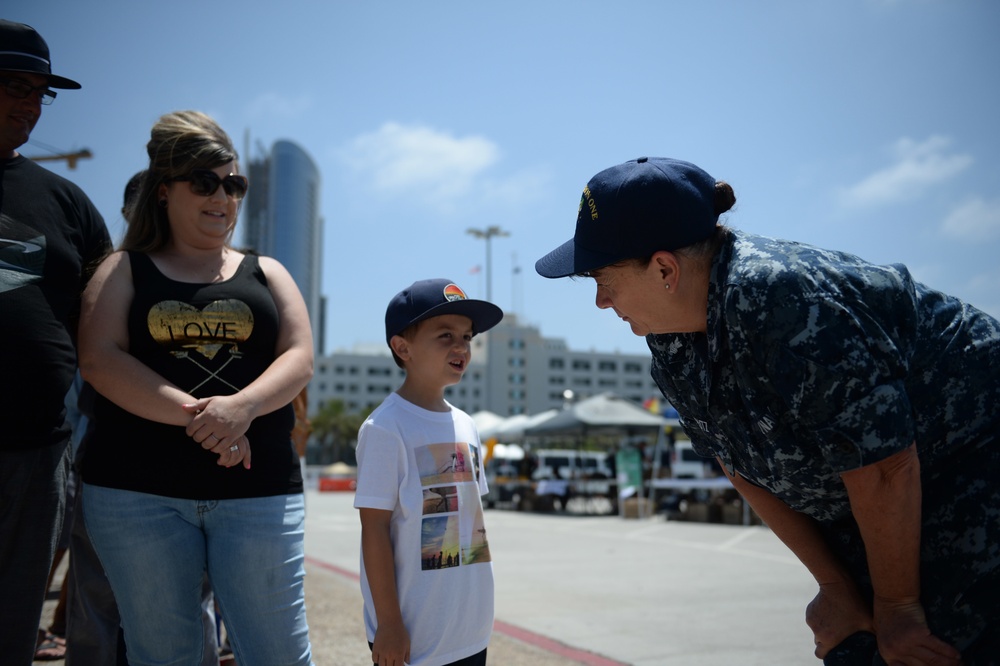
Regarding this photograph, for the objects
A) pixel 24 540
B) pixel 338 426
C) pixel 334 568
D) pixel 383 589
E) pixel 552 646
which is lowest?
pixel 334 568

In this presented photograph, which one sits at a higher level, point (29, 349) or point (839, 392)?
point (29, 349)

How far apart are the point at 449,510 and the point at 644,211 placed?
1.31 m

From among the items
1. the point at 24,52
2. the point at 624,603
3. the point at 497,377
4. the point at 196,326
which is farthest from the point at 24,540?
the point at 497,377

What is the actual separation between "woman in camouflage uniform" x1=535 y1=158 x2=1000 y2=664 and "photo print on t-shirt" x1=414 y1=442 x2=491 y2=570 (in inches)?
39.3

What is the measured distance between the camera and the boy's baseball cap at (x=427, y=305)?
282 centimetres

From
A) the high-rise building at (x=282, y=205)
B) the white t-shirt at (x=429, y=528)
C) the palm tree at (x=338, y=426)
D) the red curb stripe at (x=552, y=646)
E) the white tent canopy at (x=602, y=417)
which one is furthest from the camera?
the high-rise building at (x=282, y=205)

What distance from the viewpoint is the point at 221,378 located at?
256 centimetres

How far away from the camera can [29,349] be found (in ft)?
7.90

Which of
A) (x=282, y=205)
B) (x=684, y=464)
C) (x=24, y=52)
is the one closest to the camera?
(x=24, y=52)

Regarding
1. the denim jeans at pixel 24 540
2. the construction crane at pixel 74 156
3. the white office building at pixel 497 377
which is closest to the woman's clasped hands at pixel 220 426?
the denim jeans at pixel 24 540

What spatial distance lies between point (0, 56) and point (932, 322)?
2882 mm

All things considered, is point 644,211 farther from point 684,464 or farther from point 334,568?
point 684,464

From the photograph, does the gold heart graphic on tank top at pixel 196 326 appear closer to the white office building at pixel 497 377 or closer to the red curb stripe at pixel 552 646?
the red curb stripe at pixel 552 646

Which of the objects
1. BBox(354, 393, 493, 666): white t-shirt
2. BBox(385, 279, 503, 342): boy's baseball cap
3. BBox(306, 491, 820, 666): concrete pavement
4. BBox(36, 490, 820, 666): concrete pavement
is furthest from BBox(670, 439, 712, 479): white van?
BBox(354, 393, 493, 666): white t-shirt
